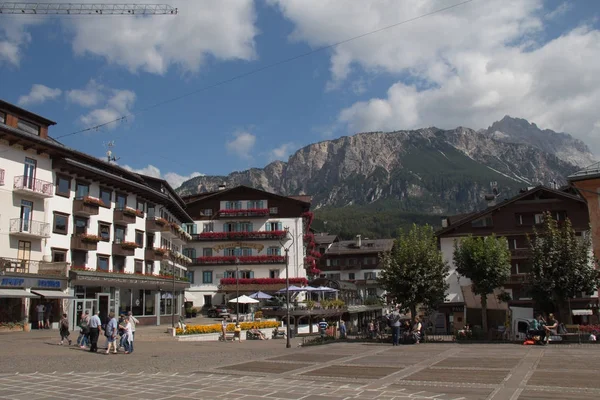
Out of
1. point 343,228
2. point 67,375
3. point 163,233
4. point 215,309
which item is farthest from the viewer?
point 343,228

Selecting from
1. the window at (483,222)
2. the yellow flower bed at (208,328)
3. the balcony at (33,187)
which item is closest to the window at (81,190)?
the balcony at (33,187)

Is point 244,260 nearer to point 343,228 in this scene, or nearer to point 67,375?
point 67,375

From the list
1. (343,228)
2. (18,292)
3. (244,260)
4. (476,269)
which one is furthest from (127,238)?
(343,228)

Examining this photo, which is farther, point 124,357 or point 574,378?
point 124,357

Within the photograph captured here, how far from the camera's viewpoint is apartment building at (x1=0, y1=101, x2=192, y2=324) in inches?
1401

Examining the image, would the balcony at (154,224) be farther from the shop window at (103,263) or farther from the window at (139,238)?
the shop window at (103,263)

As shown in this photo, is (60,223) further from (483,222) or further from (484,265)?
(483,222)

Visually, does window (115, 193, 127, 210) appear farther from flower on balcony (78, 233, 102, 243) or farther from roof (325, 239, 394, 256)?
roof (325, 239, 394, 256)

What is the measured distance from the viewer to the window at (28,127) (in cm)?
3816

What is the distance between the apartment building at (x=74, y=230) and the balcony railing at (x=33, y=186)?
0.22 feet

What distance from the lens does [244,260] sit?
6831 centimetres

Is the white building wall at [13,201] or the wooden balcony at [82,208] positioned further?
the wooden balcony at [82,208]

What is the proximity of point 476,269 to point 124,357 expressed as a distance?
72.9 ft

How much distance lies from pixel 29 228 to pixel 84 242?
191 inches
